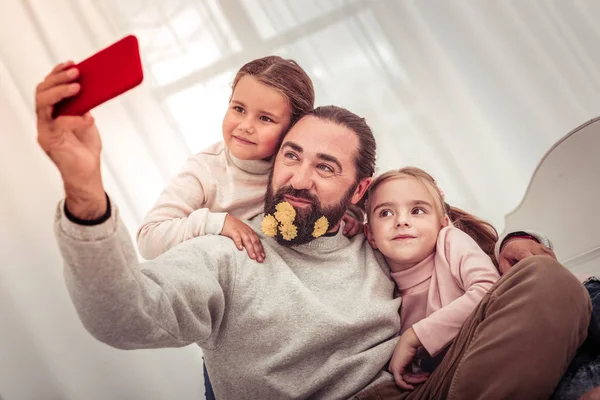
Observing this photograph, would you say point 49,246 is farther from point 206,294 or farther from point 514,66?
point 514,66

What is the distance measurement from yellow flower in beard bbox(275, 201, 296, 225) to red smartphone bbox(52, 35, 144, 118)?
0.46m

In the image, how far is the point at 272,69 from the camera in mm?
1319

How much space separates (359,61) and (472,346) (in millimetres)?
891

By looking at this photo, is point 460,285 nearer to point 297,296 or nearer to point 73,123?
point 297,296

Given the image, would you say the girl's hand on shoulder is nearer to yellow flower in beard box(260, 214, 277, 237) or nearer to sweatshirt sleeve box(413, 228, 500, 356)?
yellow flower in beard box(260, 214, 277, 237)

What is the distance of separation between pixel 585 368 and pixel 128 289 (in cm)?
76

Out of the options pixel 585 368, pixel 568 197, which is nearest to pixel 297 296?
pixel 585 368

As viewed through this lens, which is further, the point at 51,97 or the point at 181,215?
the point at 181,215

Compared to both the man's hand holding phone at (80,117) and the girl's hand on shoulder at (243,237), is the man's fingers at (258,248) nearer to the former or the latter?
the girl's hand on shoulder at (243,237)

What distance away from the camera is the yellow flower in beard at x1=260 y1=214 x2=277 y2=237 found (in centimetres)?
121

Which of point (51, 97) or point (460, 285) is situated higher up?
point (51, 97)

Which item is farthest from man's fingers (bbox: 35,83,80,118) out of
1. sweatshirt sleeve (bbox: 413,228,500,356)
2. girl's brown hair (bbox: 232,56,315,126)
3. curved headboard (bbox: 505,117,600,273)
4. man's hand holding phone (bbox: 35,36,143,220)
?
curved headboard (bbox: 505,117,600,273)

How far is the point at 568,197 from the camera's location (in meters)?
1.48

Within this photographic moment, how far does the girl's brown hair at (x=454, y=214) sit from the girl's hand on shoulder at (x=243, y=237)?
0.30m
